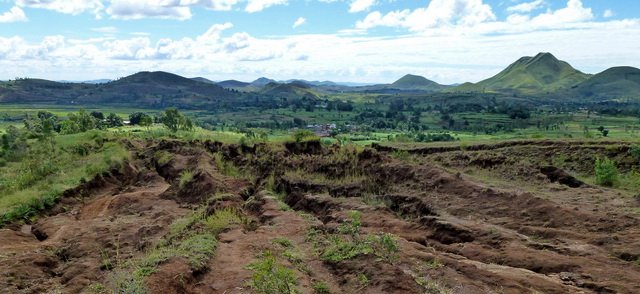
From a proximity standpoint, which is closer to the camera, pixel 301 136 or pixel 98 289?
pixel 98 289

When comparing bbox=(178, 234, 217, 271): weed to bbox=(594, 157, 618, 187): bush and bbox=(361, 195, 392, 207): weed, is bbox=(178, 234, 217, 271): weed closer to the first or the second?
bbox=(361, 195, 392, 207): weed

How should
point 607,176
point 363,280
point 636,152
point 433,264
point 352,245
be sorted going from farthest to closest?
point 636,152
point 607,176
point 352,245
point 433,264
point 363,280

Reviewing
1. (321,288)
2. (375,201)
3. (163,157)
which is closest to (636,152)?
(375,201)

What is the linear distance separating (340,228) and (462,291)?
16.6 ft

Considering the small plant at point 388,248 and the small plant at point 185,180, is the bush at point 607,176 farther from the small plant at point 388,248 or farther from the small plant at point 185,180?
the small plant at point 185,180

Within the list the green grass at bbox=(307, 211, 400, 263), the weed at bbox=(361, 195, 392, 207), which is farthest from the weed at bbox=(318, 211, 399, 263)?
the weed at bbox=(361, 195, 392, 207)

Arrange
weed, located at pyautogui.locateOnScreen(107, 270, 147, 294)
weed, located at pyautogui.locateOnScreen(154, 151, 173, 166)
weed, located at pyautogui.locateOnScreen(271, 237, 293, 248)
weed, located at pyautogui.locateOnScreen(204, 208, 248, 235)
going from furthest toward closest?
weed, located at pyautogui.locateOnScreen(154, 151, 173, 166) → weed, located at pyautogui.locateOnScreen(204, 208, 248, 235) → weed, located at pyautogui.locateOnScreen(271, 237, 293, 248) → weed, located at pyautogui.locateOnScreen(107, 270, 147, 294)

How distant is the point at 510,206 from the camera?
1609 cm

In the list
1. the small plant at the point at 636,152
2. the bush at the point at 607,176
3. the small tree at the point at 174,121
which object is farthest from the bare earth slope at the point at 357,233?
the small tree at the point at 174,121

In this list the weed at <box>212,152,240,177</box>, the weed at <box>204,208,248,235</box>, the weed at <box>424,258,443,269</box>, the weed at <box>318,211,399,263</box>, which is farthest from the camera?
the weed at <box>212,152,240,177</box>

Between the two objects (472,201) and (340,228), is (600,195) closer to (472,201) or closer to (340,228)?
(472,201)

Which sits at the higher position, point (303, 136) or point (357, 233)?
point (303, 136)

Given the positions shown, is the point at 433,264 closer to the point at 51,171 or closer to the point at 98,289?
the point at 98,289

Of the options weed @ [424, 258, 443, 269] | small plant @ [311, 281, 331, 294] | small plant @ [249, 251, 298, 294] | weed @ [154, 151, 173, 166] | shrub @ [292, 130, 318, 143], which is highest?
shrub @ [292, 130, 318, 143]
